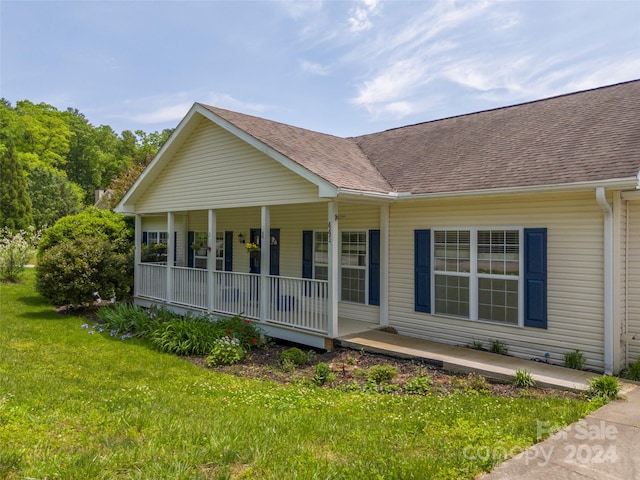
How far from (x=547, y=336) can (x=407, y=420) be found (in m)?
3.78

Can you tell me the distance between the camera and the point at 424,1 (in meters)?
9.73

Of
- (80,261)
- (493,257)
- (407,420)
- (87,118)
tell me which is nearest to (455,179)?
(493,257)

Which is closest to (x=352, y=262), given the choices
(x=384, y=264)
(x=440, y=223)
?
(x=384, y=264)

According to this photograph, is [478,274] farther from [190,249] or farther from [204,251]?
[190,249]

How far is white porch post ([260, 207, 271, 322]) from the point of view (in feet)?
30.0

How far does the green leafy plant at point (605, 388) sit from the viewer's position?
514 centimetres

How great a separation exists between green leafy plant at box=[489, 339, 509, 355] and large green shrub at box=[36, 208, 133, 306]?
10.6 m

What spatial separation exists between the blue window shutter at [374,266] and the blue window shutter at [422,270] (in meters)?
0.92

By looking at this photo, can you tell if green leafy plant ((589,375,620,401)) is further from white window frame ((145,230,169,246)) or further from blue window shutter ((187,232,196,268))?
white window frame ((145,230,169,246))

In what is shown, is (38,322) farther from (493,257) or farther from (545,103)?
(545,103)

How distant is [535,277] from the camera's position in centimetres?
698

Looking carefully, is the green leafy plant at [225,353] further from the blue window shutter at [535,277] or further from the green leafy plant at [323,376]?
the blue window shutter at [535,277]

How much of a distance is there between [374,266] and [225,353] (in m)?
3.60

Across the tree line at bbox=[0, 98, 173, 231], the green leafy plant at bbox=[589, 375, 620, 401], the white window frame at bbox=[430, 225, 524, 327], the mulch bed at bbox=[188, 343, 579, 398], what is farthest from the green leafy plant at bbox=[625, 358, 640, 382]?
the tree line at bbox=[0, 98, 173, 231]
